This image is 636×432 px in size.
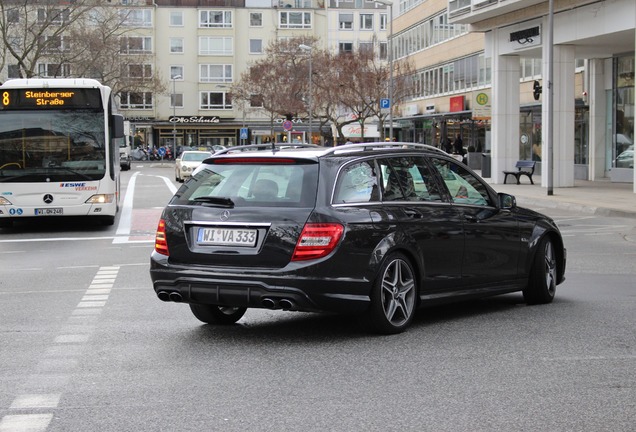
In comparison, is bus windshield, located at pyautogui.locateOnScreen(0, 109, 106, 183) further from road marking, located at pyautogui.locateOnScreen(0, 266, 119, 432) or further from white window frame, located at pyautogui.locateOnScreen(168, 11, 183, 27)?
white window frame, located at pyautogui.locateOnScreen(168, 11, 183, 27)

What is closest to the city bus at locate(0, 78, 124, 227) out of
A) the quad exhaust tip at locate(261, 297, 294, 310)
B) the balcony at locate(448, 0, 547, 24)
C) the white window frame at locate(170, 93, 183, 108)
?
the quad exhaust tip at locate(261, 297, 294, 310)

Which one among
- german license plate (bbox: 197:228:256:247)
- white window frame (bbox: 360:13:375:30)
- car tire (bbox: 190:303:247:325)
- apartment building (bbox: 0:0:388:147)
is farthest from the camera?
white window frame (bbox: 360:13:375:30)

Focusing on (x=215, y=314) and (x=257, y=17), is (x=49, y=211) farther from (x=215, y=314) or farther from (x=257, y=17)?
(x=257, y=17)

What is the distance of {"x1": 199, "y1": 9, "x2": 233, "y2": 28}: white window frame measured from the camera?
350 ft

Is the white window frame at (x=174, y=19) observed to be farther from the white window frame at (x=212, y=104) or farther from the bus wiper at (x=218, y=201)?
the bus wiper at (x=218, y=201)

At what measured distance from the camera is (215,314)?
9.07 metres

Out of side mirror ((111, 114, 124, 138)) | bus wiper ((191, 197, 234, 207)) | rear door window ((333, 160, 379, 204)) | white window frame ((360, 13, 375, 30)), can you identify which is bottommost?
bus wiper ((191, 197, 234, 207))

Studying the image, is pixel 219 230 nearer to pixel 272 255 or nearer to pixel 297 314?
pixel 272 255


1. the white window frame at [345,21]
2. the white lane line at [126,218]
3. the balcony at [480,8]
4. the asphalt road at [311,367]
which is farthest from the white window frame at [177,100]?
the asphalt road at [311,367]

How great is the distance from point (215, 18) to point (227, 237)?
10120cm

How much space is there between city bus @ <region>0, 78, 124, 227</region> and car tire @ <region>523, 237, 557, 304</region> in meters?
12.1

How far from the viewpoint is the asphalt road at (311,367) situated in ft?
18.9

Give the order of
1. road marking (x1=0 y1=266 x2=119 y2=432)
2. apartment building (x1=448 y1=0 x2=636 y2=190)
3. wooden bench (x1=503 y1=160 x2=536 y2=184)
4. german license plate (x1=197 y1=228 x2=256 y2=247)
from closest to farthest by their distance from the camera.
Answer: road marking (x1=0 y1=266 x2=119 y2=432) → german license plate (x1=197 y1=228 x2=256 y2=247) → apartment building (x1=448 y1=0 x2=636 y2=190) → wooden bench (x1=503 y1=160 x2=536 y2=184)

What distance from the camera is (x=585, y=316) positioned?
Result: 940cm
